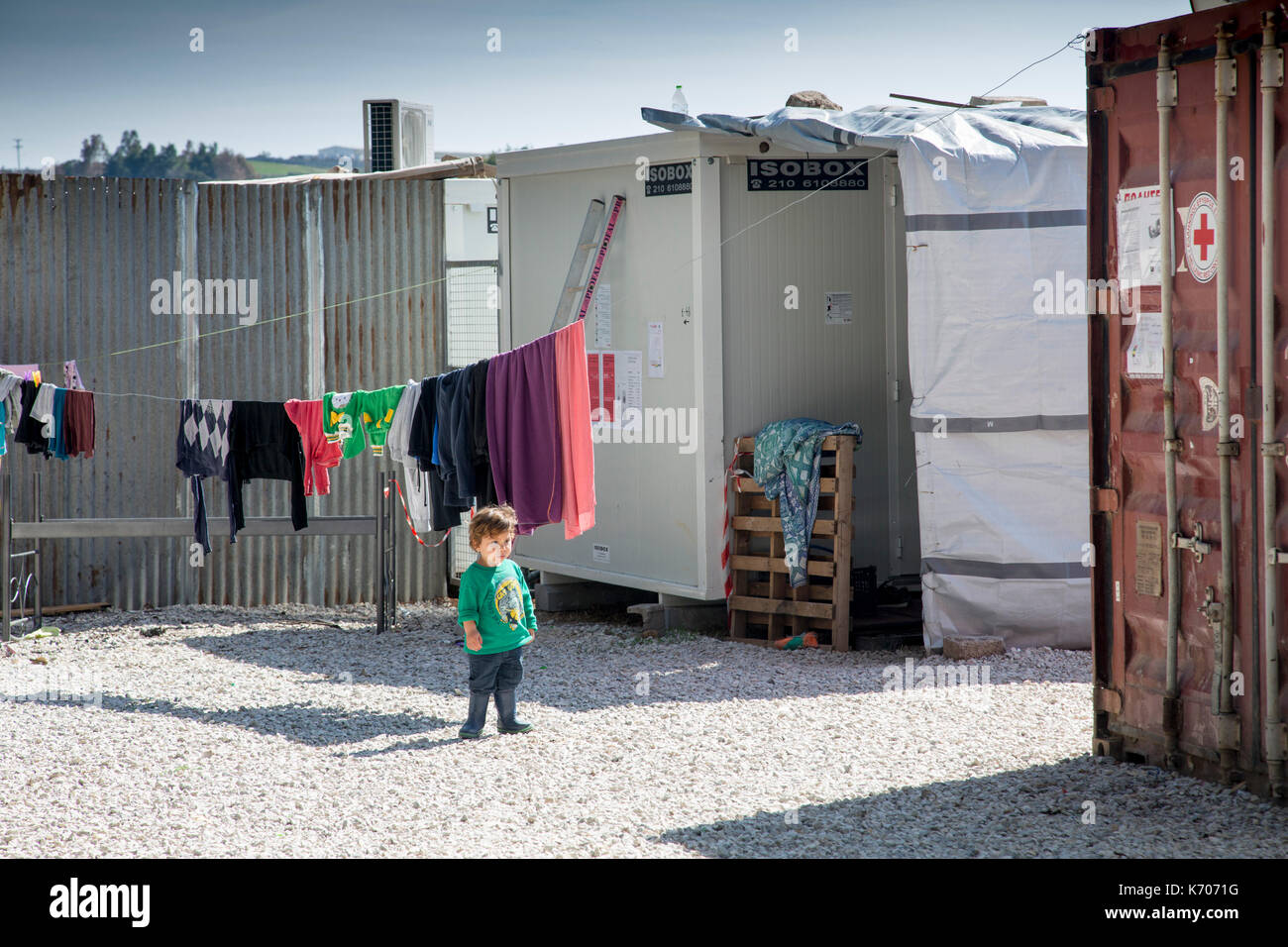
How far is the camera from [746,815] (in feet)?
→ 18.6

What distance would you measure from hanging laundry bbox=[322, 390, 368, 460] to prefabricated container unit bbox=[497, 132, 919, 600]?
1903 mm

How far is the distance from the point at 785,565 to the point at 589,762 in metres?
3.25

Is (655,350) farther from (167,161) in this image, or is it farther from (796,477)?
(167,161)

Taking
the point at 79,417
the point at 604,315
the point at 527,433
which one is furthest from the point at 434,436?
the point at 79,417

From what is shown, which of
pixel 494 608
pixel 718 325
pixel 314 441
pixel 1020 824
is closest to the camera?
pixel 1020 824

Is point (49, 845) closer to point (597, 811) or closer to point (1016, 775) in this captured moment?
point (597, 811)

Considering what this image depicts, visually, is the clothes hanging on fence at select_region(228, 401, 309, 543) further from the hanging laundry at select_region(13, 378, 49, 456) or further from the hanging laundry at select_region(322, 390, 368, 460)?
the hanging laundry at select_region(13, 378, 49, 456)

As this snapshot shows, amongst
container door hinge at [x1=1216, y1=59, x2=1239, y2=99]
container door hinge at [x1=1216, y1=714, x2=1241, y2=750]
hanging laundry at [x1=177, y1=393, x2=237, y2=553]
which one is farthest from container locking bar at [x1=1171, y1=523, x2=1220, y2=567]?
hanging laundry at [x1=177, y1=393, x2=237, y2=553]

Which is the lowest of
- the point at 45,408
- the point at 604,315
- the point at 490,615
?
the point at 490,615

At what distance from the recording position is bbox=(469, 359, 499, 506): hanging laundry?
854cm

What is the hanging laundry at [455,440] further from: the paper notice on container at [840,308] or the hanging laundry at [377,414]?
the paper notice on container at [840,308]

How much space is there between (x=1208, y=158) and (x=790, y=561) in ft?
14.0

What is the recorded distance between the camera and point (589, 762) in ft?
21.6

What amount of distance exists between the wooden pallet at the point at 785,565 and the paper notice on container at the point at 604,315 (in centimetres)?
145
